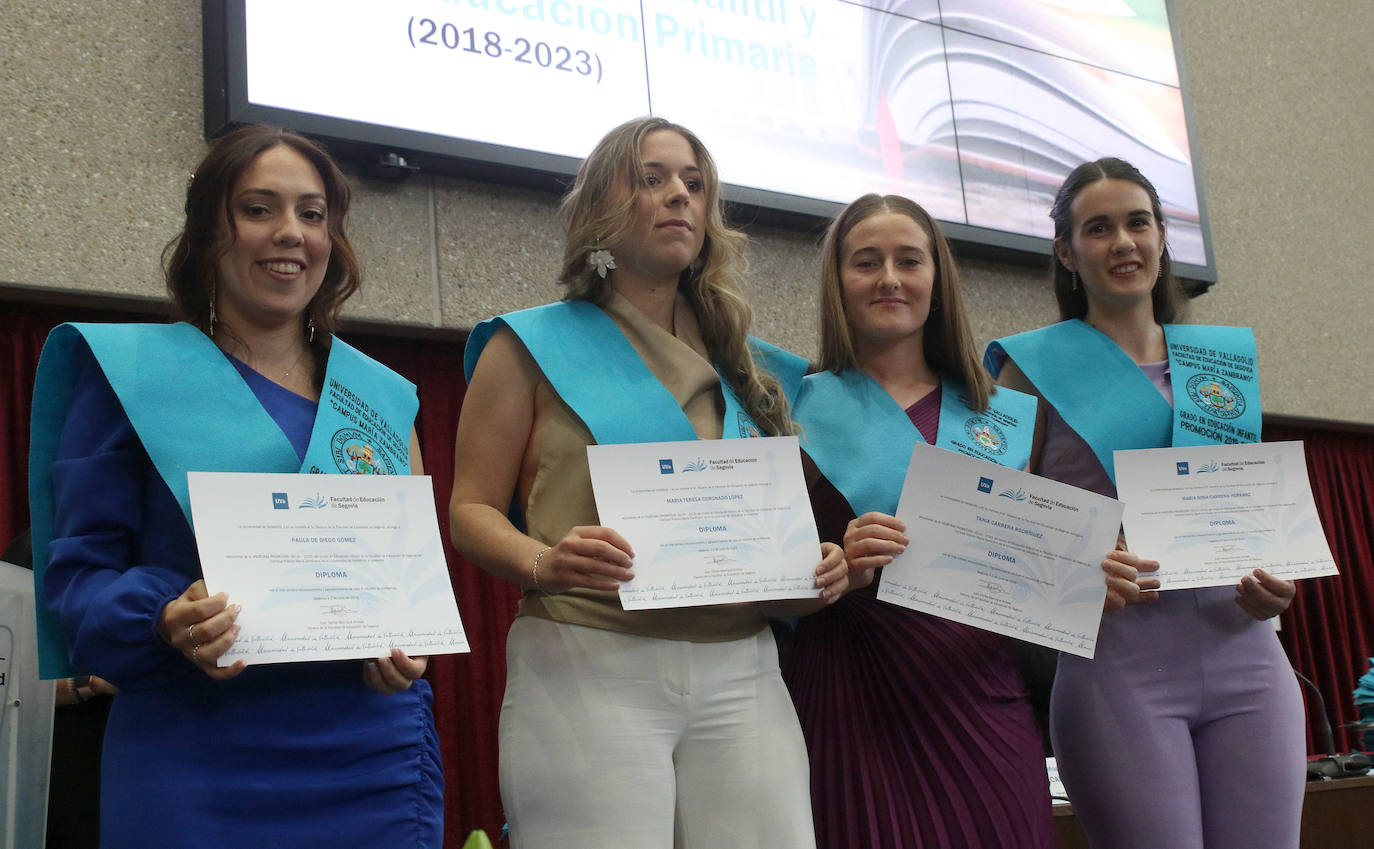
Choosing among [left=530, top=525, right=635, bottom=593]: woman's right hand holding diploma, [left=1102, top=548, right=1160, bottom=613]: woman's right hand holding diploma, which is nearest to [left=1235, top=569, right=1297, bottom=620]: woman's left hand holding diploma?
[left=1102, top=548, right=1160, bottom=613]: woman's right hand holding diploma

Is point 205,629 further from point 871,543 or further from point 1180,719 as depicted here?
point 1180,719

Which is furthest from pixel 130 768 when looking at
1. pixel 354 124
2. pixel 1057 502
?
pixel 354 124

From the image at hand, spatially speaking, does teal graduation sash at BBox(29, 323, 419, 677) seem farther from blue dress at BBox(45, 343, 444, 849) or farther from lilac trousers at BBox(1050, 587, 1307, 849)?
lilac trousers at BBox(1050, 587, 1307, 849)

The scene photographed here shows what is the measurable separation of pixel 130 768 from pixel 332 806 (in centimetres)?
20

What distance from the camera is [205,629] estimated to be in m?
1.19

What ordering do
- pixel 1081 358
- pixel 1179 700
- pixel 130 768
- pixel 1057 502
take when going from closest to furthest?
pixel 130 768 → pixel 1057 502 → pixel 1179 700 → pixel 1081 358

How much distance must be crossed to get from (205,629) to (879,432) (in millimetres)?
964

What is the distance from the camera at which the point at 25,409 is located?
9.53 feet

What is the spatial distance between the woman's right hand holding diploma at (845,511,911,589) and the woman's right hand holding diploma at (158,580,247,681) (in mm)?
756

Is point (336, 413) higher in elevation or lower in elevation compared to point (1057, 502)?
higher

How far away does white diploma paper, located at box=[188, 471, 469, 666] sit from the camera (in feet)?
4.11

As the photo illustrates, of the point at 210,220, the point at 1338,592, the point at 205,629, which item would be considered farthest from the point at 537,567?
the point at 1338,592

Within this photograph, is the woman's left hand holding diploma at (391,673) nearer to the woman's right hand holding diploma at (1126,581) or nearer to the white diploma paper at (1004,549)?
the white diploma paper at (1004,549)

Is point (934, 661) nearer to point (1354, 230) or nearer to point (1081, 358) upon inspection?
point (1081, 358)
